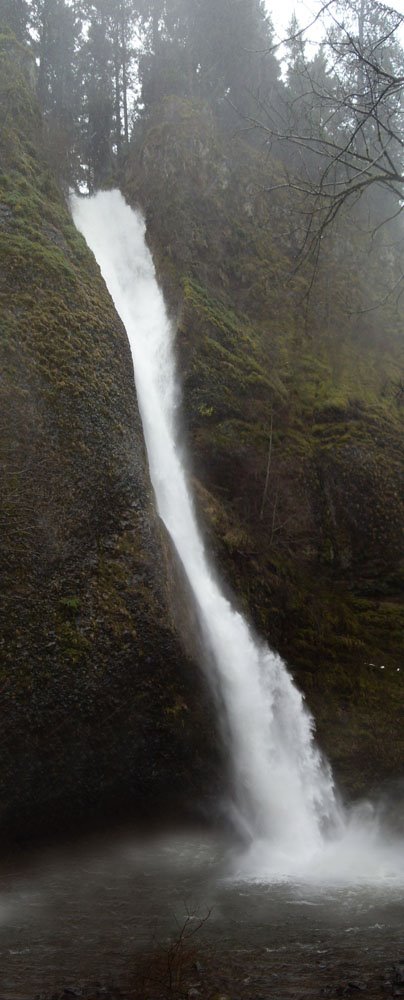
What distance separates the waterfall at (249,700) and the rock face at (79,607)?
740 mm

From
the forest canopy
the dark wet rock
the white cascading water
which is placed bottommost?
the dark wet rock

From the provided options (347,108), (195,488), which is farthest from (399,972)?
(195,488)

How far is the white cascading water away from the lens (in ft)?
32.6

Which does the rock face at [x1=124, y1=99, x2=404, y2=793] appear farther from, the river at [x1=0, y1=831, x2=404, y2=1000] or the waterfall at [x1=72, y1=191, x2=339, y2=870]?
the river at [x1=0, y1=831, x2=404, y2=1000]

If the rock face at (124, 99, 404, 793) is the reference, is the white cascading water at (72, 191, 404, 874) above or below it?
below

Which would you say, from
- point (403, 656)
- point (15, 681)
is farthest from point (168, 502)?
point (403, 656)

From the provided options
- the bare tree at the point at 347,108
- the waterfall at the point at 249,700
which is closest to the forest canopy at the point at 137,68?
the waterfall at the point at 249,700

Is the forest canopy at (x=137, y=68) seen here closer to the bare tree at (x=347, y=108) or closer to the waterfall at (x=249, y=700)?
the waterfall at (x=249, y=700)

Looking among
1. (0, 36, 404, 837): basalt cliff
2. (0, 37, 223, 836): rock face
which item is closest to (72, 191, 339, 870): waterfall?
(0, 36, 404, 837): basalt cliff

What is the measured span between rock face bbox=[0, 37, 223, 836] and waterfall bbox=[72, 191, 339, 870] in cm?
74

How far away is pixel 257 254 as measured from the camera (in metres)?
19.7

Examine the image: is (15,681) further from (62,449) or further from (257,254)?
(257,254)

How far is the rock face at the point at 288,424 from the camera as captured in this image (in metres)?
12.8

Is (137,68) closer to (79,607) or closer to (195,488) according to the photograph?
(195,488)
